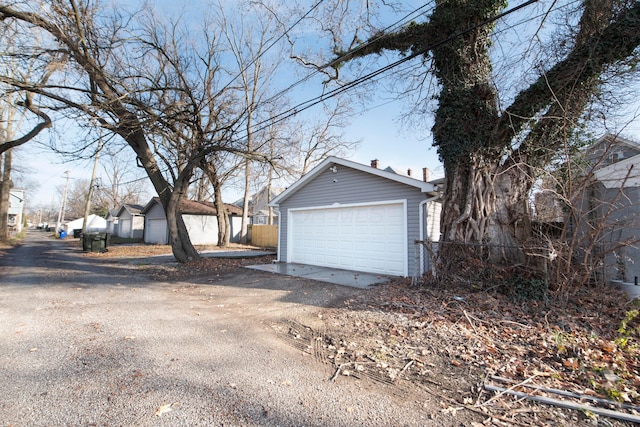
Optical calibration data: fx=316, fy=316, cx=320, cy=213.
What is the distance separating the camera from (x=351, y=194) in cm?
991

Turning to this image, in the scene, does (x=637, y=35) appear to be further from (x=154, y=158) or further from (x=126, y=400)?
(x=154, y=158)

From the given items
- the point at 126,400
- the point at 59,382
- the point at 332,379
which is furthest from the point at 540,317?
the point at 59,382

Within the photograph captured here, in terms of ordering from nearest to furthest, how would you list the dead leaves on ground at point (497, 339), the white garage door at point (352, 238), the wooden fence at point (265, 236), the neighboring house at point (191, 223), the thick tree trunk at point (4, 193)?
the dead leaves on ground at point (497, 339), the white garage door at point (352, 238), the thick tree trunk at point (4, 193), the neighboring house at point (191, 223), the wooden fence at point (265, 236)

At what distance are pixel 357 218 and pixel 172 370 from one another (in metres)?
7.39

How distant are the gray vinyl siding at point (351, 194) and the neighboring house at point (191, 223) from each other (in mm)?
10951

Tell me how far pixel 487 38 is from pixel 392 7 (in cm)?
268

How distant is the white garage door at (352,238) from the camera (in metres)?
8.88

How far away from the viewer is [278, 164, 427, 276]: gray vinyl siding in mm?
8445

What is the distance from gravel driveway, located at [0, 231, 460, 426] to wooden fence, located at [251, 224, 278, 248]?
626 inches

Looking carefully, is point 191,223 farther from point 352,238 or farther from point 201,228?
point 352,238

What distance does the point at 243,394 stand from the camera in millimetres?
2680

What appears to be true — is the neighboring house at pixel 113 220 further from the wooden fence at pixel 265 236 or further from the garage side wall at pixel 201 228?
the wooden fence at pixel 265 236

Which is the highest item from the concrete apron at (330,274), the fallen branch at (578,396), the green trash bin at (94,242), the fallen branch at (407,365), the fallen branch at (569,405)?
the green trash bin at (94,242)

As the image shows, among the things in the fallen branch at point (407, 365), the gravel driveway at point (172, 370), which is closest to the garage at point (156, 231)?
the gravel driveway at point (172, 370)
